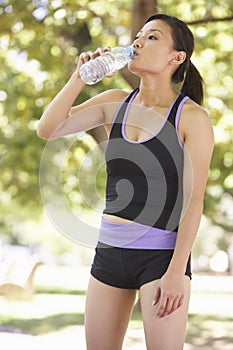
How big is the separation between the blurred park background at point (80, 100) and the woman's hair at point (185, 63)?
235cm

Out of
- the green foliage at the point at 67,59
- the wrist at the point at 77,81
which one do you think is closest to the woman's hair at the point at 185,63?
the wrist at the point at 77,81

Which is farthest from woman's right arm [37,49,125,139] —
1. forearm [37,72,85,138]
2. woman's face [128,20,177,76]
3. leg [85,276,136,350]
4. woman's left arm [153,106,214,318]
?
leg [85,276,136,350]

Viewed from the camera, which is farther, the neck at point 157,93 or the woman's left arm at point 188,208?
the neck at point 157,93

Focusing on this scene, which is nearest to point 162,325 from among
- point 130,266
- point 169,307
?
point 169,307

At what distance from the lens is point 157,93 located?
1855 millimetres

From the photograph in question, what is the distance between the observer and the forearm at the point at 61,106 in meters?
1.84

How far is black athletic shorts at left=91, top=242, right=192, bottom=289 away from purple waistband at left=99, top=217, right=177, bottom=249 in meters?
0.01

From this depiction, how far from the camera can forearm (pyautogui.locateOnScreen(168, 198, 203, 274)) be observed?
1.66 metres

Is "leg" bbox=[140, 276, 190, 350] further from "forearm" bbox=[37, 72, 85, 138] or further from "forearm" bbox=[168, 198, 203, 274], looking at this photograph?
"forearm" bbox=[37, 72, 85, 138]

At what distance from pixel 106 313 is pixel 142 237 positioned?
23 centimetres

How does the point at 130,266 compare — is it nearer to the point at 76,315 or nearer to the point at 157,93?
the point at 157,93

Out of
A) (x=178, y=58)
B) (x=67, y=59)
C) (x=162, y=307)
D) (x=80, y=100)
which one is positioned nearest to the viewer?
(x=162, y=307)

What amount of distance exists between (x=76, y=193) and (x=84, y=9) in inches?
120

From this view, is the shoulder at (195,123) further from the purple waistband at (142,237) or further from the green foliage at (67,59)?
the green foliage at (67,59)
